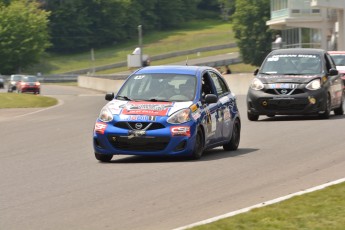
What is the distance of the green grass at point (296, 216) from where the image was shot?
8.89 meters

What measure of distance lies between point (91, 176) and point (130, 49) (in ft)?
477

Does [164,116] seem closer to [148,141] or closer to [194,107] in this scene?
[148,141]

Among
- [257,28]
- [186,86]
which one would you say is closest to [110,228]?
[186,86]

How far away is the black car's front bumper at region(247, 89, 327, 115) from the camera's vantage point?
23797 millimetres

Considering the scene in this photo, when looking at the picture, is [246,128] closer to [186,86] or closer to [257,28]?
[186,86]

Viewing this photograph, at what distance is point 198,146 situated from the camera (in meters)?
15.7

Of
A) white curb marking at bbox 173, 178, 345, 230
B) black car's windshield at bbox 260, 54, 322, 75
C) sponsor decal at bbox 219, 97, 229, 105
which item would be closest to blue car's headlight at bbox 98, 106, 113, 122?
sponsor decal at bbox 219, 97, 229, 105

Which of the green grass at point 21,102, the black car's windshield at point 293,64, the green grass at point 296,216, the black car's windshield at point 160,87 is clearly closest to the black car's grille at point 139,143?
the black car's windshield at point 160,87

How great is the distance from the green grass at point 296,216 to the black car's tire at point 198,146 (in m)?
4.92

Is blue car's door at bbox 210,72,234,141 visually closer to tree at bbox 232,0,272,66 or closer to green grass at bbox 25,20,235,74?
tree at bbox 232,0,272,66

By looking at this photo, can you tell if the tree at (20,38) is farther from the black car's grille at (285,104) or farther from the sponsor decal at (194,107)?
the sponsor decal at (194,107)

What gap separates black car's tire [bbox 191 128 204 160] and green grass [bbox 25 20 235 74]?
122926 millimetres

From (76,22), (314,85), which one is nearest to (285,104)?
(314,85)

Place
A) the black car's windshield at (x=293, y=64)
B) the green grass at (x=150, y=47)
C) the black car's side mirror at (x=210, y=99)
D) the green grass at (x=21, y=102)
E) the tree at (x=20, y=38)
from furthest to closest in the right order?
the green grass at (x=150, y=47)
the tree at (x=20, y=38)
the green grass at (x=21, y=102)
the black car's windshield at (x=293, y=64)
the black car's side mirror at (x=210, y=99)
